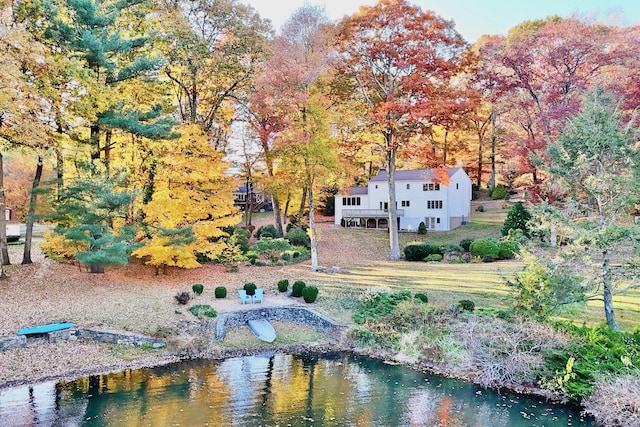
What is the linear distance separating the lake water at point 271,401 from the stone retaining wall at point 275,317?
101 inches

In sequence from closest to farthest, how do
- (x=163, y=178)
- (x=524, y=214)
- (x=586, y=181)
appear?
(x=586, y=181)
(x=163, y=178)
(x=524, y=214)

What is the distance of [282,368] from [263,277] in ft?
27.0

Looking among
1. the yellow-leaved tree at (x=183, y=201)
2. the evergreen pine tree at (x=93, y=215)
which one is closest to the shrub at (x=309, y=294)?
the yellow-leaved tree at (x=183, y=201)

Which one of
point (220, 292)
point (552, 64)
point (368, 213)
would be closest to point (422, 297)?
point (220, 292)

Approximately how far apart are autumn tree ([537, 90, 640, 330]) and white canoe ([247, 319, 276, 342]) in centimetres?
916

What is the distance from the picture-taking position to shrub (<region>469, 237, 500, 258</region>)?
2407 centimetres

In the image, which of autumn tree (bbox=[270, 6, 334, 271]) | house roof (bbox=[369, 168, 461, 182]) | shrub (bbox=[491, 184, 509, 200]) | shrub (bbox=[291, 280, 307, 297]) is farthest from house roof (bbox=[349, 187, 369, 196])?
shrub (bbox=[291, 280, 307, 297])

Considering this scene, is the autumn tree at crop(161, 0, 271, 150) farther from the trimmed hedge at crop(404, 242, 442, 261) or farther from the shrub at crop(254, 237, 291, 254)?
the trimmed hedge at crop(404, 242, 442, 261)

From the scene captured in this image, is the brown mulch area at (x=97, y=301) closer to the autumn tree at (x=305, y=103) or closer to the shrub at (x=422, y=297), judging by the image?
the shrub at (x=422, y=297)

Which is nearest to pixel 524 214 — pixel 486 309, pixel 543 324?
pixel 486 309

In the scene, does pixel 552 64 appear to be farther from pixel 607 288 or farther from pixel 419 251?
pixel 607 288

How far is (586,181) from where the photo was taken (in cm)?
1145

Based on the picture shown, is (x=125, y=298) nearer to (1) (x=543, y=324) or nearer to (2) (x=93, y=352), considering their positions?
(2) (x=93, y=352)

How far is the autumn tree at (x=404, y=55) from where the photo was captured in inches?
870
